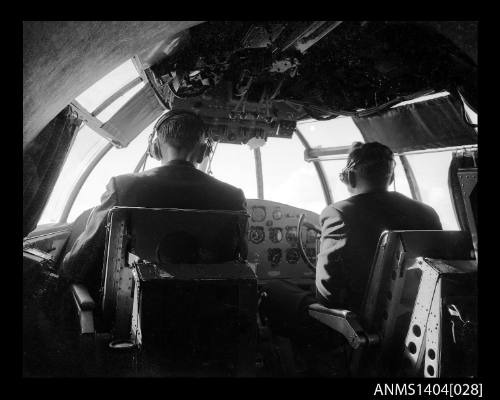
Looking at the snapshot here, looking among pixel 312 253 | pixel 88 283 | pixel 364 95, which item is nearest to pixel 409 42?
pixel 364 95

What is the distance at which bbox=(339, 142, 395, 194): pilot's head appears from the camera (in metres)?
2.33

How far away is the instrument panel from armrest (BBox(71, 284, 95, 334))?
2.21 meters

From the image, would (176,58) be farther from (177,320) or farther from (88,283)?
(177,320)

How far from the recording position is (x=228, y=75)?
300cm

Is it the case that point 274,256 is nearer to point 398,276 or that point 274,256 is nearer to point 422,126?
point 422,126

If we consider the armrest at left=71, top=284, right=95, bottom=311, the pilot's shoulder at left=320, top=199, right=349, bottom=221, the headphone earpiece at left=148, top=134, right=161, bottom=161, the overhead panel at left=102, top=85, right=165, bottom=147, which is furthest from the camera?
the overhead panel at left=102, top=85, right=165, bottom=147

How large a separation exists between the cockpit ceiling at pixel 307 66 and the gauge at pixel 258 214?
0.95m

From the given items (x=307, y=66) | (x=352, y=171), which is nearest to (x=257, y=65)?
(x=307, y=66)

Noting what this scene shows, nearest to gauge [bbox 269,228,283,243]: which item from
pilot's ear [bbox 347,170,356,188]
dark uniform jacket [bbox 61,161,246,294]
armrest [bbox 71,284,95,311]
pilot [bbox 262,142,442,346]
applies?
pilot [bbox 262,142,442,346]

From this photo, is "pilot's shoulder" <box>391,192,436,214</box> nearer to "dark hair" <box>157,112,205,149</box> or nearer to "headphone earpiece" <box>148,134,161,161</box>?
"dark hair" <box>157,112,205,149</box>

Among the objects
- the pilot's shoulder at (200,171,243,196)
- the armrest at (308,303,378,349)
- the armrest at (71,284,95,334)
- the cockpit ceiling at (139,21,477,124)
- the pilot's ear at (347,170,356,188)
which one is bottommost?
the armrest at (308,303,378,349)

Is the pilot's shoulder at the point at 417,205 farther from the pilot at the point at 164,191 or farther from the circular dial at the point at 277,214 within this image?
the circular dial at the point at 277,214

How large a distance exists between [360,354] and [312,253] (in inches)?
79.1

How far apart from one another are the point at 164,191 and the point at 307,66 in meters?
1.84
